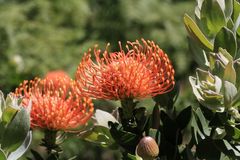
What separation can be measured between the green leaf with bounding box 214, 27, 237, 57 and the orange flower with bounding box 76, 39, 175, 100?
0.33ft

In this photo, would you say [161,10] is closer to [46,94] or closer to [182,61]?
[182,61]

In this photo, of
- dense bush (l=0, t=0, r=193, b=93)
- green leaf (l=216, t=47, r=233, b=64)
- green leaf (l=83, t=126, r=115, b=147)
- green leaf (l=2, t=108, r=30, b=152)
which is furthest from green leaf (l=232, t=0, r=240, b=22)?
dense bush (l=0, t=0, r=193, b=93)

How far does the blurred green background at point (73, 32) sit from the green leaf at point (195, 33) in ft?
6.52

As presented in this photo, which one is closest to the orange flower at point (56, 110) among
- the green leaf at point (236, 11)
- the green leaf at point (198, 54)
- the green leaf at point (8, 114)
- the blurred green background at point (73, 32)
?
the green leaf at point (8, 114)

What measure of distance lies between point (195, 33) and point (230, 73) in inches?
5.0

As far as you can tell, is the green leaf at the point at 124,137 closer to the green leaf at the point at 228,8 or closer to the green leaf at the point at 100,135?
the green leaf at the point at 100,135

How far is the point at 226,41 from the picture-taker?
114 centimetres

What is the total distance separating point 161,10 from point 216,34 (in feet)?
18.4

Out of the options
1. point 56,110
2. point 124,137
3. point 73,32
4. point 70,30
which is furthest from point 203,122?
point 70,30

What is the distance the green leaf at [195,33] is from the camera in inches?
45.0

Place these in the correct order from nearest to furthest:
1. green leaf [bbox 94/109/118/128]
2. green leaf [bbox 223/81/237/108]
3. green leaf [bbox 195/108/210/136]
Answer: green leaf [bbox 223/81/237/108] < green leaf [bbox 195/108/210/136] < green leaf [bbox 94/109/118/128]

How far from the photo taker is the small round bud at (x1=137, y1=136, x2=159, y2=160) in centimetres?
106

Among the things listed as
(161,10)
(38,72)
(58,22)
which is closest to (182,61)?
(161,10)

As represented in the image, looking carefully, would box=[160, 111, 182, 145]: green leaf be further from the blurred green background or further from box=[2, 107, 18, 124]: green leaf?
the blurred green background
